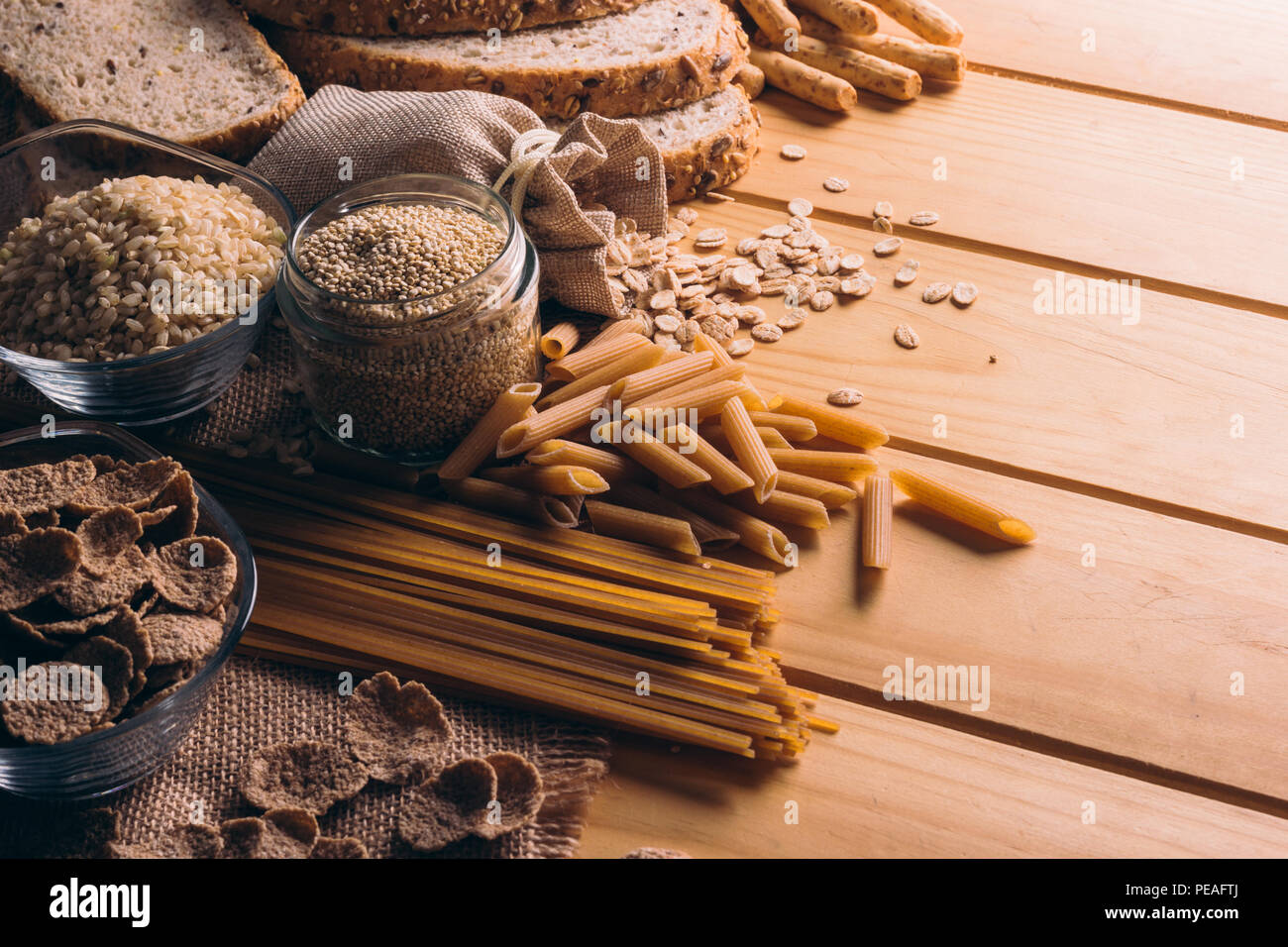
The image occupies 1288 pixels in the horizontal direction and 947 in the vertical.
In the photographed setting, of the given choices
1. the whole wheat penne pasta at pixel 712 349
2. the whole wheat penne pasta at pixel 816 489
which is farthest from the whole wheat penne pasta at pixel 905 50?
the whole wheat penne pasta at pixel 816 489

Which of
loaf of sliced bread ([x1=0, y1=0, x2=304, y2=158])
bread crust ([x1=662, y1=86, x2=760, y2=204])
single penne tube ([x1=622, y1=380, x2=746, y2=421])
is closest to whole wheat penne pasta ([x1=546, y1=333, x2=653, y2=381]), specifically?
single penne tube ([x1=622, y1=380, x2=746, y2=421])

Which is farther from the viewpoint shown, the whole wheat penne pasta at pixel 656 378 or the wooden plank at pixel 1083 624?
the whole wheat penne pasta at pixel 656 378

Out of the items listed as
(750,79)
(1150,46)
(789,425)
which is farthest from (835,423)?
(1150,46)

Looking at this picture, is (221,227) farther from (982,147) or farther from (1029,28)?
(1029,28)

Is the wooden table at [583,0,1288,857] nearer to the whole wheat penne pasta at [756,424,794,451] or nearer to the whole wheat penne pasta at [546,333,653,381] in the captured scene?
the whole wheat penne pasta at [756,424,794,451]

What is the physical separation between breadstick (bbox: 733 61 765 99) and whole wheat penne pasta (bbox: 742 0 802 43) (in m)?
0.12

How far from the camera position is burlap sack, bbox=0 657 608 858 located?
4.12 ft

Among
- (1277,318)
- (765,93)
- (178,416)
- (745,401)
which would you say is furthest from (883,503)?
(765,93)

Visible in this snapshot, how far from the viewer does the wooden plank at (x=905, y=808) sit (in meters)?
1.28

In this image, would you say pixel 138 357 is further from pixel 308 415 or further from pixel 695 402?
pixel 695 402

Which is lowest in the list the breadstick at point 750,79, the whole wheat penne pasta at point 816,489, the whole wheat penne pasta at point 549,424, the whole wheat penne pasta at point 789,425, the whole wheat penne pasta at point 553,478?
the whole wheat penne pasta at point 816,489

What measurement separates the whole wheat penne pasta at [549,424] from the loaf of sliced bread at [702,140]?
2.17 ft

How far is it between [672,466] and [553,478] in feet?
0.57

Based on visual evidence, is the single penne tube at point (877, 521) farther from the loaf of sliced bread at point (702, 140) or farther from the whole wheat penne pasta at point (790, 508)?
the loaf of sliced bread at point (702, 140)
